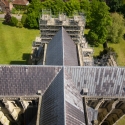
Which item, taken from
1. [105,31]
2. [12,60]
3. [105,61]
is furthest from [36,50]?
[105,31]

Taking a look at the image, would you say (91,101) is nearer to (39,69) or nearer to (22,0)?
(39,69)

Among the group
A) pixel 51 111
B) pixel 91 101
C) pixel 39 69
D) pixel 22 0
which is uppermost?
pixel 22 0

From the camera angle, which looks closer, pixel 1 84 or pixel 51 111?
pixel 51 111

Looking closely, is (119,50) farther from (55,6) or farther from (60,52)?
(60,52)

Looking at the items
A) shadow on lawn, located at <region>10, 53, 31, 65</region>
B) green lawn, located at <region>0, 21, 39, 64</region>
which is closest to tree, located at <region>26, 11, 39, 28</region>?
green lawn, located at <region>0, 21, 39, 64</region>

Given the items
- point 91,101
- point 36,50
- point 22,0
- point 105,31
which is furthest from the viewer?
point 22,0

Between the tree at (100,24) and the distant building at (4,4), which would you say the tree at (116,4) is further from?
the distant building at (4,4)

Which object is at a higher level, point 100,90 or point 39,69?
point 39,69

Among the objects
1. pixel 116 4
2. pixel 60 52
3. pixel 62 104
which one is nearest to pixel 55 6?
pixel 116 4
